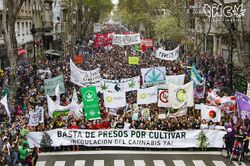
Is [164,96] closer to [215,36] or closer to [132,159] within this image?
[132,159]

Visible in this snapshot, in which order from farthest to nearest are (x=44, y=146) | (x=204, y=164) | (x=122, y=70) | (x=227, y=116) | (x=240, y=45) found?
(x=122, y=70) < (x=240, y=45) < (x=227, y=116) < (x=44, y=146) < (x=204, y=164)

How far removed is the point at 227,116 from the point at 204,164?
13.3 ft

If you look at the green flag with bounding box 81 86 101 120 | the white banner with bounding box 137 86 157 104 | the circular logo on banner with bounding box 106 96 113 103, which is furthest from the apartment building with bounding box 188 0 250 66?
the green flag with bounding box 81 86 101 120

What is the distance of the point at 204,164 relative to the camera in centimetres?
1756

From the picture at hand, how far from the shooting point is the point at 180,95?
2084cm

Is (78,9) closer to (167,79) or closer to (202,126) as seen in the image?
(167,79)

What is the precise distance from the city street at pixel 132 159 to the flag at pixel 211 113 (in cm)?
162

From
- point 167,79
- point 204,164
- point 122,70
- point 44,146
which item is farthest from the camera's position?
point 122,70

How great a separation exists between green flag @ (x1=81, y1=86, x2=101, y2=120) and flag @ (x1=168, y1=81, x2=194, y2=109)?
10.9ft

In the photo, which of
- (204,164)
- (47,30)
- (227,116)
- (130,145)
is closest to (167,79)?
(227,116)

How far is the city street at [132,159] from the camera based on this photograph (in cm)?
1759

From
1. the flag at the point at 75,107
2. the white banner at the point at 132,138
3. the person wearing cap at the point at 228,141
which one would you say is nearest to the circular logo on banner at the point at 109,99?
the flag at the point at 75,107

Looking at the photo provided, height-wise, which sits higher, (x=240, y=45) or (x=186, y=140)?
(x=240, y=45)

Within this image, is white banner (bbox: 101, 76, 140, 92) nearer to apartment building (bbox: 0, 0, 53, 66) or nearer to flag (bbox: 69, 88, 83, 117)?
flag (bbox: 69, 88, 83, 117)
